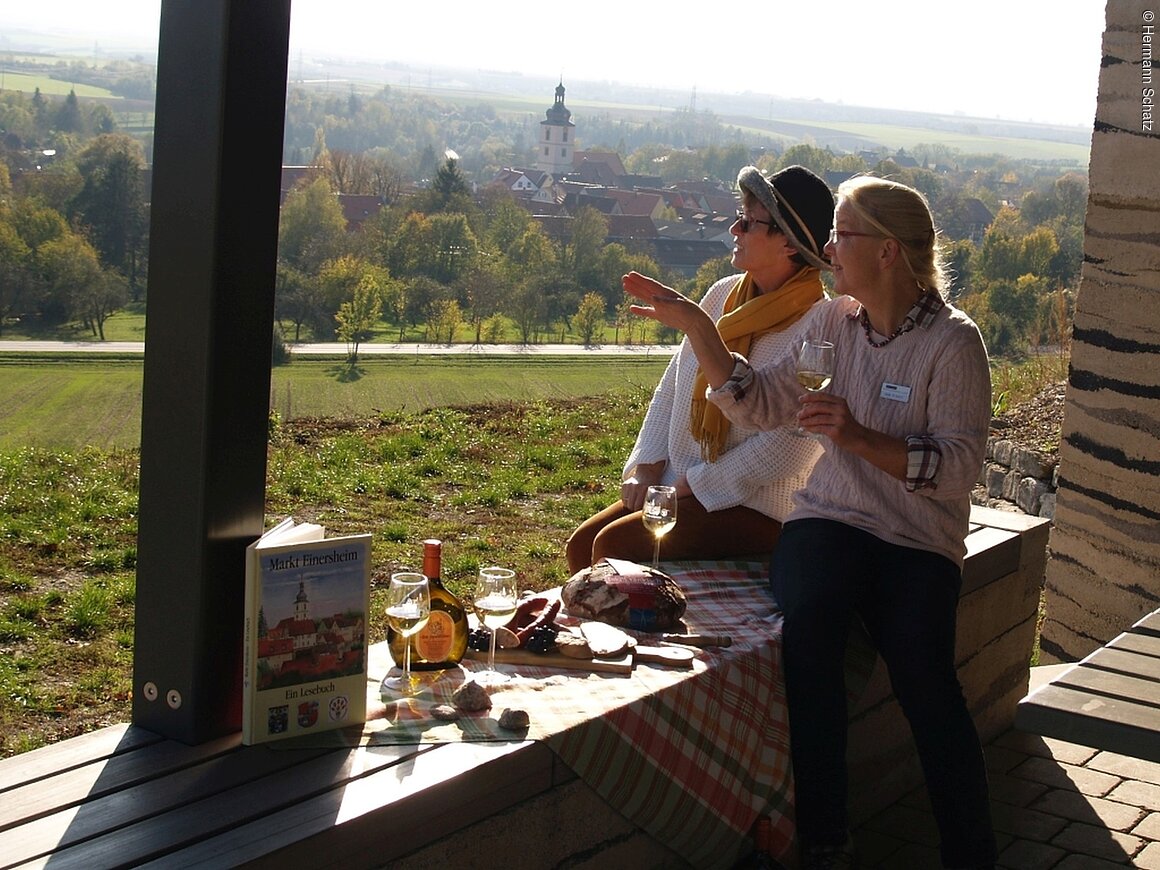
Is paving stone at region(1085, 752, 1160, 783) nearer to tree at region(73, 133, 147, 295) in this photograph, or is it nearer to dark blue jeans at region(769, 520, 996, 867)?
dark blue jeans at region(769, 520, 996, 867)

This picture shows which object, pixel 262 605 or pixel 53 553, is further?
pixel 53 553

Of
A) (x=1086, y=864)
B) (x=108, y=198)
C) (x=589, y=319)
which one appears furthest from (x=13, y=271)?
(x=589, y=319)

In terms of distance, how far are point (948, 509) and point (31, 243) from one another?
26.8 ft

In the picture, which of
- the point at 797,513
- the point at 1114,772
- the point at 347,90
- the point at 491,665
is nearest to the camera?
A: the point at 491,665

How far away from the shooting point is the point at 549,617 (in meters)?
2.28

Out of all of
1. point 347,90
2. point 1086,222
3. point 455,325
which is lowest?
point 455,325

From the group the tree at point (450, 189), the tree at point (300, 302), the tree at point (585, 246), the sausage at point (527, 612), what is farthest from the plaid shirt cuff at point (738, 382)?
the tree at point (450, 189)

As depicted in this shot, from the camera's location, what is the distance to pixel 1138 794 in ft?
9.18

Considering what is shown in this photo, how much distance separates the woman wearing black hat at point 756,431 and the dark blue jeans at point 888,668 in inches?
16.4

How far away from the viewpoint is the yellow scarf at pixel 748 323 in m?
2.82

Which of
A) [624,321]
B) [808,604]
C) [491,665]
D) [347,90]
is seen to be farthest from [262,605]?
[347,90]

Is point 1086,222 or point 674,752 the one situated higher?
point 1086,222

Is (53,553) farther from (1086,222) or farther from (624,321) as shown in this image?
(624,321)

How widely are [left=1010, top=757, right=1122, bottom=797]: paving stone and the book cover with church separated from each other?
178 centimetres
